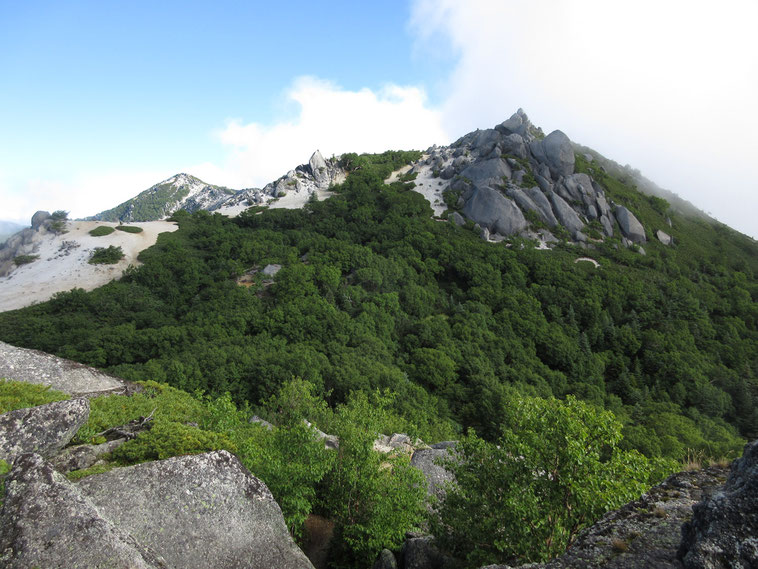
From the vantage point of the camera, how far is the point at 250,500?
965 cm

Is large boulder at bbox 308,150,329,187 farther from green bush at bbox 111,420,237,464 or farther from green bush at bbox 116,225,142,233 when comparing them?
green bush at bbox 111,420,237,464

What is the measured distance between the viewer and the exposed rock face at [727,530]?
4.26 metres

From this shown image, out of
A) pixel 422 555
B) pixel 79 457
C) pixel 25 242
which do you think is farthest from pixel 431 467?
pixel 25 242

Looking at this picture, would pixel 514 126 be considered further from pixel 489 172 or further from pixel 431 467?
pixel 431 467

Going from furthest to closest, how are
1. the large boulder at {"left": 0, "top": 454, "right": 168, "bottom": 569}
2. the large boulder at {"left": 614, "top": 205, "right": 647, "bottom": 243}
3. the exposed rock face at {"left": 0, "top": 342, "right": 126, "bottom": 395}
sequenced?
the large boulder at {"left": 614, "top": 205, "right": 647, "bottom": 243}
the exposed rock face at {"left": 0, "top": 342, "right": 126, "bottom": 395}
the large boulder at {"left": 0, "top": 454, "right": 168, "bottom": 569}

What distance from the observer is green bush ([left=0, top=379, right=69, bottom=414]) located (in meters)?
12.0

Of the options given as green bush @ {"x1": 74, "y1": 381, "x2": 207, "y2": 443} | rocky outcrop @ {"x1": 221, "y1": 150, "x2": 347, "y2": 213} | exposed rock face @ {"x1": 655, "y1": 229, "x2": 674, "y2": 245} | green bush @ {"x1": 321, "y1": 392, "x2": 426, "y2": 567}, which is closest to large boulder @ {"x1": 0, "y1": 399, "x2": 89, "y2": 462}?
green bush @ {"x1": 74, "y1": 381, "x2": 207, "y2": 443}

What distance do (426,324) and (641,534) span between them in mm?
45661

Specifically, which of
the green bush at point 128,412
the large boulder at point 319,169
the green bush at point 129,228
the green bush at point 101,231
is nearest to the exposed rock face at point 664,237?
the large boulder at point 319,169

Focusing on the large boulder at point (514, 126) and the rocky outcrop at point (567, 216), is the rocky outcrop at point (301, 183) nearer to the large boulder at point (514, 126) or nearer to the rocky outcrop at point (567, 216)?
the large boulder at point (514, 126)

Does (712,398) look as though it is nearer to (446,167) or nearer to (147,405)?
(147,405)

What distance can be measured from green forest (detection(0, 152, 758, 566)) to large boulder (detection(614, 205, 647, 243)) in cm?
299

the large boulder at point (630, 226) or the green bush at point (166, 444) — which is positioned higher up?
the large boulder at point (630, 226)

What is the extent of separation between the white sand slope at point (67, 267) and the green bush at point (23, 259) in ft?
2.22
